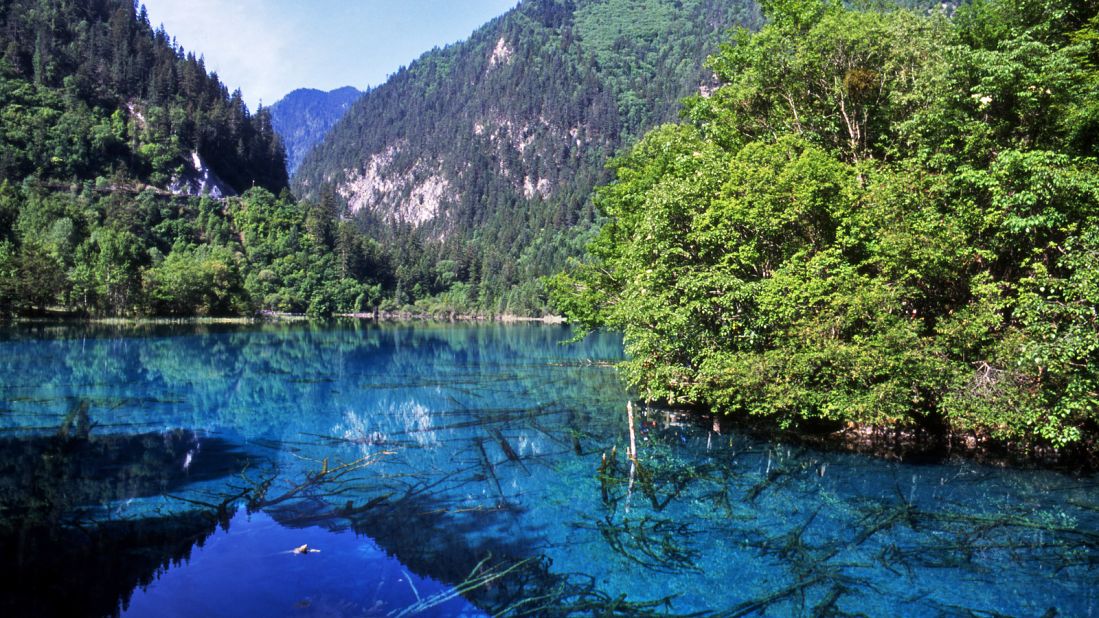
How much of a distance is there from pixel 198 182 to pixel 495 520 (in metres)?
143

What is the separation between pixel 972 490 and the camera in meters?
16.6

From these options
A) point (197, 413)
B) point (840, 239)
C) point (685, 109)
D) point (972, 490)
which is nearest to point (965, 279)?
point (840, 239)

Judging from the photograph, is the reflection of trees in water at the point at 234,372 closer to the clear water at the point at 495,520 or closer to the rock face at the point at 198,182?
the clear water at the point at 495,520

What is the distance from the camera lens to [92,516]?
1333 cm

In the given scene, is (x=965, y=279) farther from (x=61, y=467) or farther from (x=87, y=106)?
(x=87, y=106)

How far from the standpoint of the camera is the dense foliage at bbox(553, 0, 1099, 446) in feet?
51.6

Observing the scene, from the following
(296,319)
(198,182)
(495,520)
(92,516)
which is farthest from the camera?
(198,182)

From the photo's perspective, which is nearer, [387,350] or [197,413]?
[197,413]

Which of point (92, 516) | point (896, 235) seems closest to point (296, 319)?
point (92, 516)

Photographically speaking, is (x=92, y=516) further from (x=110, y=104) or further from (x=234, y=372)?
(x=110, y=104)

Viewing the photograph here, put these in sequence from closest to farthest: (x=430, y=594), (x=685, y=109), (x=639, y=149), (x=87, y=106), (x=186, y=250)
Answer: (x=430, y=594), (x=685, y=109), (x=639, y=149), (x=186, y=250), (x=87, y=106)

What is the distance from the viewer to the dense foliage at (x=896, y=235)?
51.6 ft

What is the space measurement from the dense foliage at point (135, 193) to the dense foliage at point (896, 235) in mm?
75740

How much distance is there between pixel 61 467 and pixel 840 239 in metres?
23.3
